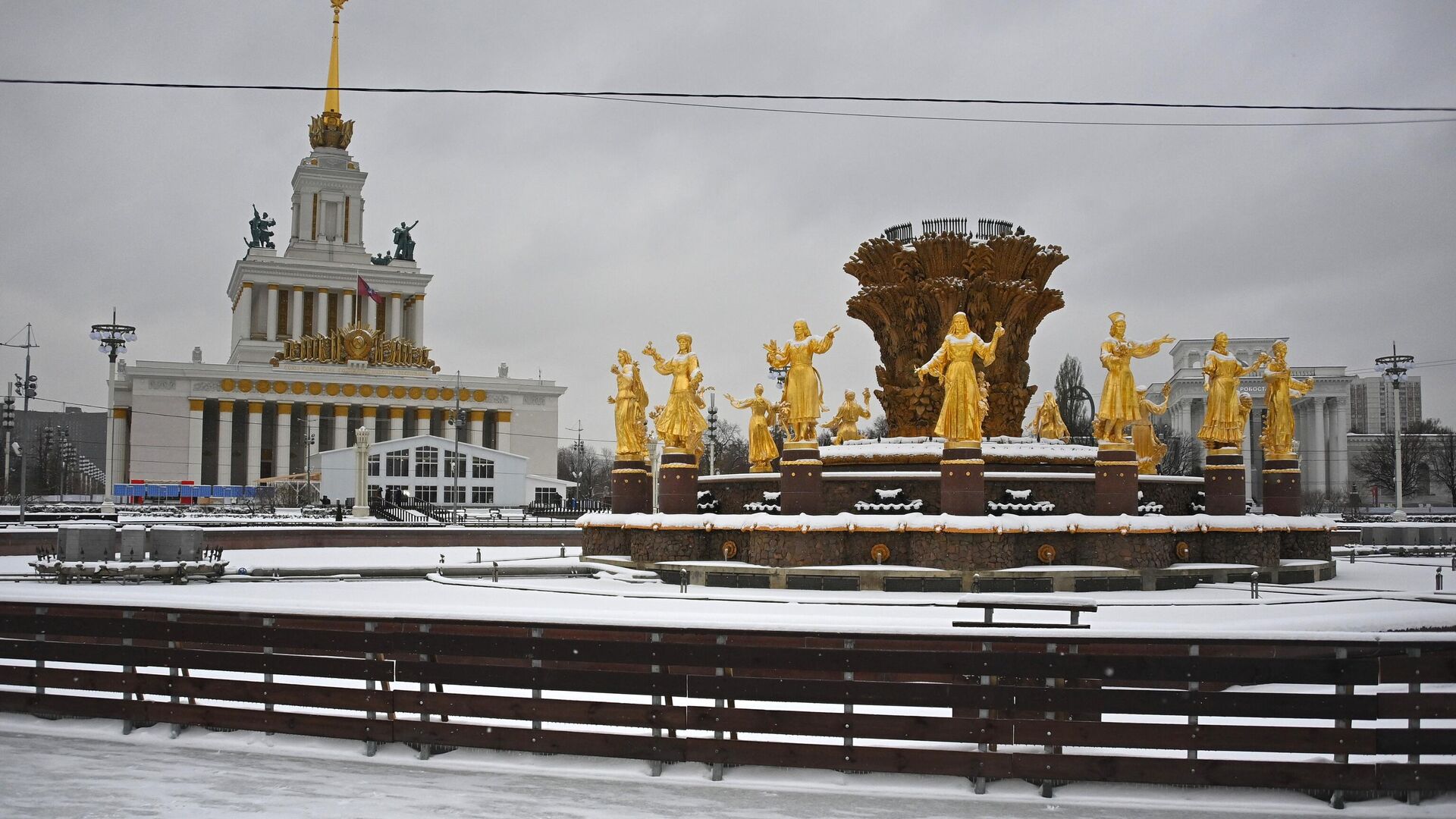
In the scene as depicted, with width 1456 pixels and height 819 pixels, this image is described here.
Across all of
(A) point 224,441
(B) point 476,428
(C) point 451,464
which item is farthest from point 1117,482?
(B) point 476,428

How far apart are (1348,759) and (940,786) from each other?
2.48 meters

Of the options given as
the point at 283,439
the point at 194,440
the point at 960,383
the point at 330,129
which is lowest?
the point at 960,383

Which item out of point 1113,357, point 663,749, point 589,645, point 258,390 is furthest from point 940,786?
point 258,390

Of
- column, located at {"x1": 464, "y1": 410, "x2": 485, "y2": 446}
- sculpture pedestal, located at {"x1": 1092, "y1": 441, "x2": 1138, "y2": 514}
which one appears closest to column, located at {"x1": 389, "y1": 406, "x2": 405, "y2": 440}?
column, located at {"x1": 464, "y1": 410, "x2": 485, "y2": 446}

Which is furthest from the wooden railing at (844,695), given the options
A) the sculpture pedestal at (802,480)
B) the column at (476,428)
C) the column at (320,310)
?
the column at (320,310)

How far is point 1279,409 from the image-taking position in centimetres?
2303

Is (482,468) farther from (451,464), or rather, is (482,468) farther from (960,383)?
(960,383)

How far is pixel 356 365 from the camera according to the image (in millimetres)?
98375

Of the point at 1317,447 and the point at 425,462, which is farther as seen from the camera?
the point at 1317,447

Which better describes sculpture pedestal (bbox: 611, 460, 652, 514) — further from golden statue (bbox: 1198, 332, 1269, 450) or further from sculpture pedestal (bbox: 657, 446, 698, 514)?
golden statue (bbox: 1198, 332, 1269, 450)

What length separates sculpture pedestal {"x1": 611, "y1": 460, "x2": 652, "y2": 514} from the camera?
24328 millimetres

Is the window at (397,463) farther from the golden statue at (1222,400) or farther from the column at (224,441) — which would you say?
the golden statue at (1222,400)

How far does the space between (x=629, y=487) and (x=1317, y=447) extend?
259 feet

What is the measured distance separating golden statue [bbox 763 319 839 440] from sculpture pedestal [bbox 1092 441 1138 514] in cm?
510
